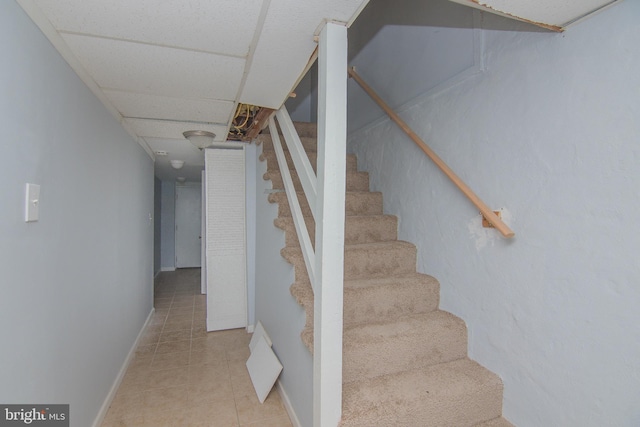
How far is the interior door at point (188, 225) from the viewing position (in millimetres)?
7480

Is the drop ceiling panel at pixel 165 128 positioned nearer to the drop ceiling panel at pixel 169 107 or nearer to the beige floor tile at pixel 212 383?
the drop ceiling panel at pixel 169 107

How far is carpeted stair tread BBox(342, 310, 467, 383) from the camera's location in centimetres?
158

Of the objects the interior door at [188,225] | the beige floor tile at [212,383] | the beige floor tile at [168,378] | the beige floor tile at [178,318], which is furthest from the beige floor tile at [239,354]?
the interior door at [188,225]

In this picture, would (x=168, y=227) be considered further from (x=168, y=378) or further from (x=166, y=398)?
(x=166, y=398)

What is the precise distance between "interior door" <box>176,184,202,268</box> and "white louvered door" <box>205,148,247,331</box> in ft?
14.6

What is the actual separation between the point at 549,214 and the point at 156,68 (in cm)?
201

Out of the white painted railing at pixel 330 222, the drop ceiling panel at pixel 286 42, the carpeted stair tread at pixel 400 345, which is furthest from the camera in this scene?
the carpeted stair tread at pixel 400 345

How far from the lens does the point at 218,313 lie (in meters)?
3.52

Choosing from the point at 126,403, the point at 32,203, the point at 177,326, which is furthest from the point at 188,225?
the point at 32,203

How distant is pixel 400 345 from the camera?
1649 millimetres

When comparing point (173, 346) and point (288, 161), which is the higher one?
point (288, 161)

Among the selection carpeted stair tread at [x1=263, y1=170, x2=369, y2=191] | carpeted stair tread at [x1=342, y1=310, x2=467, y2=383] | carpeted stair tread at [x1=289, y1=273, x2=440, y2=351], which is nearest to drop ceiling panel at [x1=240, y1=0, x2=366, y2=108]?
carpeted stair tread at [x1=263, y1=170, x2=369, y2=191]

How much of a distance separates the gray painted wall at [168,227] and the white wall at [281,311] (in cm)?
505

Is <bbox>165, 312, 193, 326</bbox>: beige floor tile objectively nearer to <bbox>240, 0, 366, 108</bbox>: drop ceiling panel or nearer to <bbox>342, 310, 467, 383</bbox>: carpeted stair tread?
<bbox>342, 310, 467, 383</bbox>: carpeted stair tread
